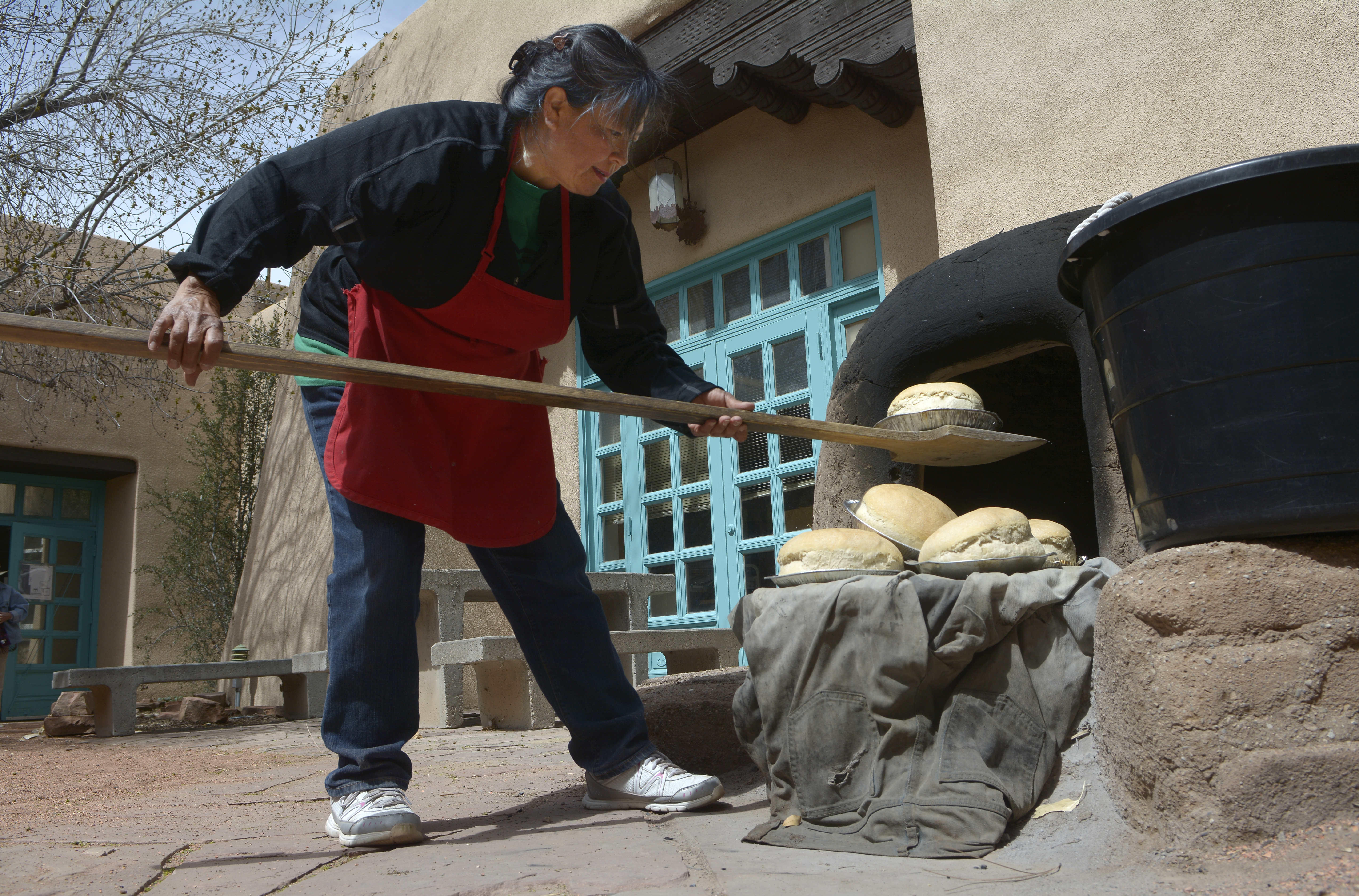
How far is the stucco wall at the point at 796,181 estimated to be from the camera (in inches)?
188

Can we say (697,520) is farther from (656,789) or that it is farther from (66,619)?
(66,619)

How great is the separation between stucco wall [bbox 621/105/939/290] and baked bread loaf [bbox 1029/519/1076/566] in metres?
2.74

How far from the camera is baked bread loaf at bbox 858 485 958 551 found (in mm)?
2168

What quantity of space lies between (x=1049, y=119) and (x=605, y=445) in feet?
12.2

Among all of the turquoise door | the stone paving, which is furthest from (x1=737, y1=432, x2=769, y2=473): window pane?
the turquoise door

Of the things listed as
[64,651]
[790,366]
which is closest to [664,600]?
[790,366]

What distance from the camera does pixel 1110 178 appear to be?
3.10 m

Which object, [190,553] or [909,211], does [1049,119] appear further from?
[190,553]

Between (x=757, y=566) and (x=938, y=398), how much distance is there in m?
3.08

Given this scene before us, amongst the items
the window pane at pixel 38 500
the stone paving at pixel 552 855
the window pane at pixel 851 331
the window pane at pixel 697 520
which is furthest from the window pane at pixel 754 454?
the window pane at pixel 38 500

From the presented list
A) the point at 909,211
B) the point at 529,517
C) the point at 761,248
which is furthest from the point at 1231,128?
the point at 761,248

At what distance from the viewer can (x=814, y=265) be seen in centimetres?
529

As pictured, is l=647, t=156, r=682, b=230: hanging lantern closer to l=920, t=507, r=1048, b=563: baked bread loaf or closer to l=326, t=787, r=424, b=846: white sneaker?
l=920, t=507, r=1048, b=563: baked bread loaf

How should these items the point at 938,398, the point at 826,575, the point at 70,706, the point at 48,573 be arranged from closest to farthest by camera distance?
the point at 826,575
the point at 938,398
the point at 70,706
the point at 48,573
